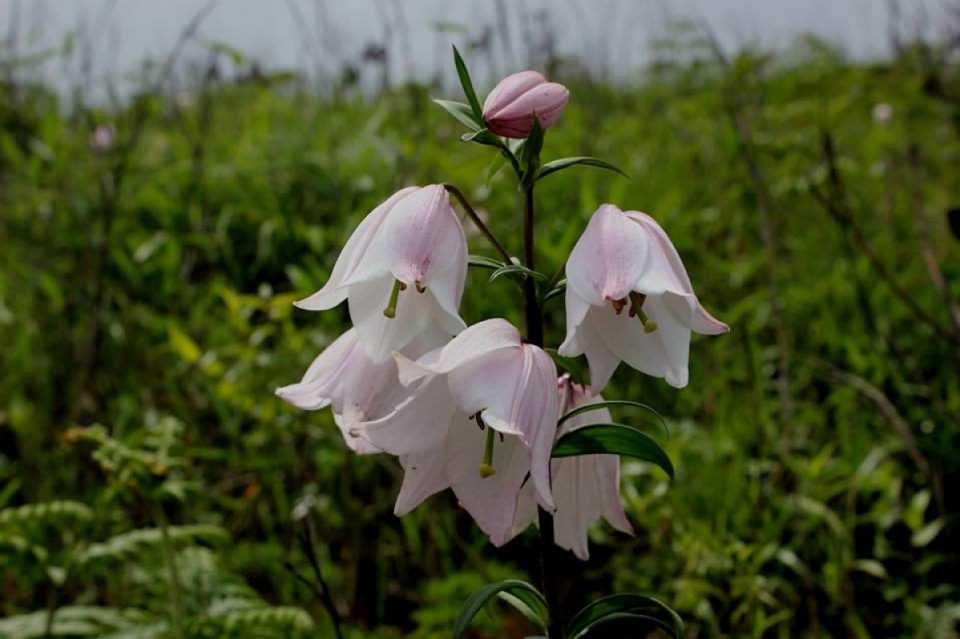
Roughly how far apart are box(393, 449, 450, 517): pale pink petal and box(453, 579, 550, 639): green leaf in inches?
4.0

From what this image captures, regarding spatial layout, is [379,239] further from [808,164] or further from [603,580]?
[808,164]

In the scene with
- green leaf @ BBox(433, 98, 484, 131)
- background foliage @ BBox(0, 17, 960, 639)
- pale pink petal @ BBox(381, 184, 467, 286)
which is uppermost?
green leaf @ BBox(433, 98, 484, 131)

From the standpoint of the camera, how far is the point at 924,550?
77.9 inches

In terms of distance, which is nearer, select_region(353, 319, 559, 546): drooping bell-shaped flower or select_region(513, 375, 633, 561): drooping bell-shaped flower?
select_region(353, 319, 559, 546): drooping bell-shaped flower

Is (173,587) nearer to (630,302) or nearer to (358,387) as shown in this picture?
(358,387)

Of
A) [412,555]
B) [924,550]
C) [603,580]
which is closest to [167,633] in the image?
[412,555]

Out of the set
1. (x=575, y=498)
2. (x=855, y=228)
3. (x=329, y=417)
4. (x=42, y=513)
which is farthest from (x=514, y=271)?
(x=329, y=417)

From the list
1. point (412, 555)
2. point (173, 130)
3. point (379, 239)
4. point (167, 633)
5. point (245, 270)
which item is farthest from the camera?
point (173, 130)

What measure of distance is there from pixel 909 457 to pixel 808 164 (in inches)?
86.4

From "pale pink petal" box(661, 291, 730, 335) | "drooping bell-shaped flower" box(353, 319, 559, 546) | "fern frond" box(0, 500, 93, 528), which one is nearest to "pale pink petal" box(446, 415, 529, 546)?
"drooping bell-shaped flower" box(353, 319, 559, 546)

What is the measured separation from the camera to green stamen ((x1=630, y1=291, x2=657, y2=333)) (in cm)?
83

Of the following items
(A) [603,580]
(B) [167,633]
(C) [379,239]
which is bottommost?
(A) [603,580]

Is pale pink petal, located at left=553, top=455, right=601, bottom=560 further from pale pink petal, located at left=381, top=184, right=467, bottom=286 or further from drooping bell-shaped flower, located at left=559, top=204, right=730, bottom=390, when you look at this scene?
pale pink petal, located at left=381, top=184, right=467, bottom=286

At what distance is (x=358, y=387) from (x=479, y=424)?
123 mm
